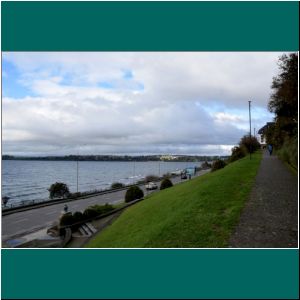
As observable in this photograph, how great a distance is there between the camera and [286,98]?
51.5ft

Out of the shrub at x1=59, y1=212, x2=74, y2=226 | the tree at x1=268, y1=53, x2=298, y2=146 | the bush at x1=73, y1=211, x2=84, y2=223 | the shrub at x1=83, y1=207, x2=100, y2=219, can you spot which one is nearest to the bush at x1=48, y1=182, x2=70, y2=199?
the shrub at x1=83, y1=207, x2=100, y2=219

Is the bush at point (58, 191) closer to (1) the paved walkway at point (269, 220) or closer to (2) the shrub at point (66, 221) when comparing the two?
(2) the shrub at point (66, 221)

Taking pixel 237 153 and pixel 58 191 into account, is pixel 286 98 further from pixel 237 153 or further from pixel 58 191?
pixel 58 191

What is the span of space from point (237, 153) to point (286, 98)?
3447cm

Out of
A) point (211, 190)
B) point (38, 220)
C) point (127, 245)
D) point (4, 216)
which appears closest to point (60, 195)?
point (4, 216)

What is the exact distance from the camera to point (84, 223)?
26.0 m

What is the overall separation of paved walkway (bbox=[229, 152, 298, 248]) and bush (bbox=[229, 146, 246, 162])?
1327 inches

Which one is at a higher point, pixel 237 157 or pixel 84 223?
pixel 237 157

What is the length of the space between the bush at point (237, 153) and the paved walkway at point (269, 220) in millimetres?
33709

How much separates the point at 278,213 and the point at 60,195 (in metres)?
55.0

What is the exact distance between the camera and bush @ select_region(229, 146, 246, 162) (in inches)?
1916

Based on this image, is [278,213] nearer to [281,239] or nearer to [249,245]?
[281,239]

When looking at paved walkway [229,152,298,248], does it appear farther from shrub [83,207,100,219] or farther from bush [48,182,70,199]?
bush [48,182,70,199]

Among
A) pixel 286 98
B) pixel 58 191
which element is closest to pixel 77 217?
pixel 286 98
